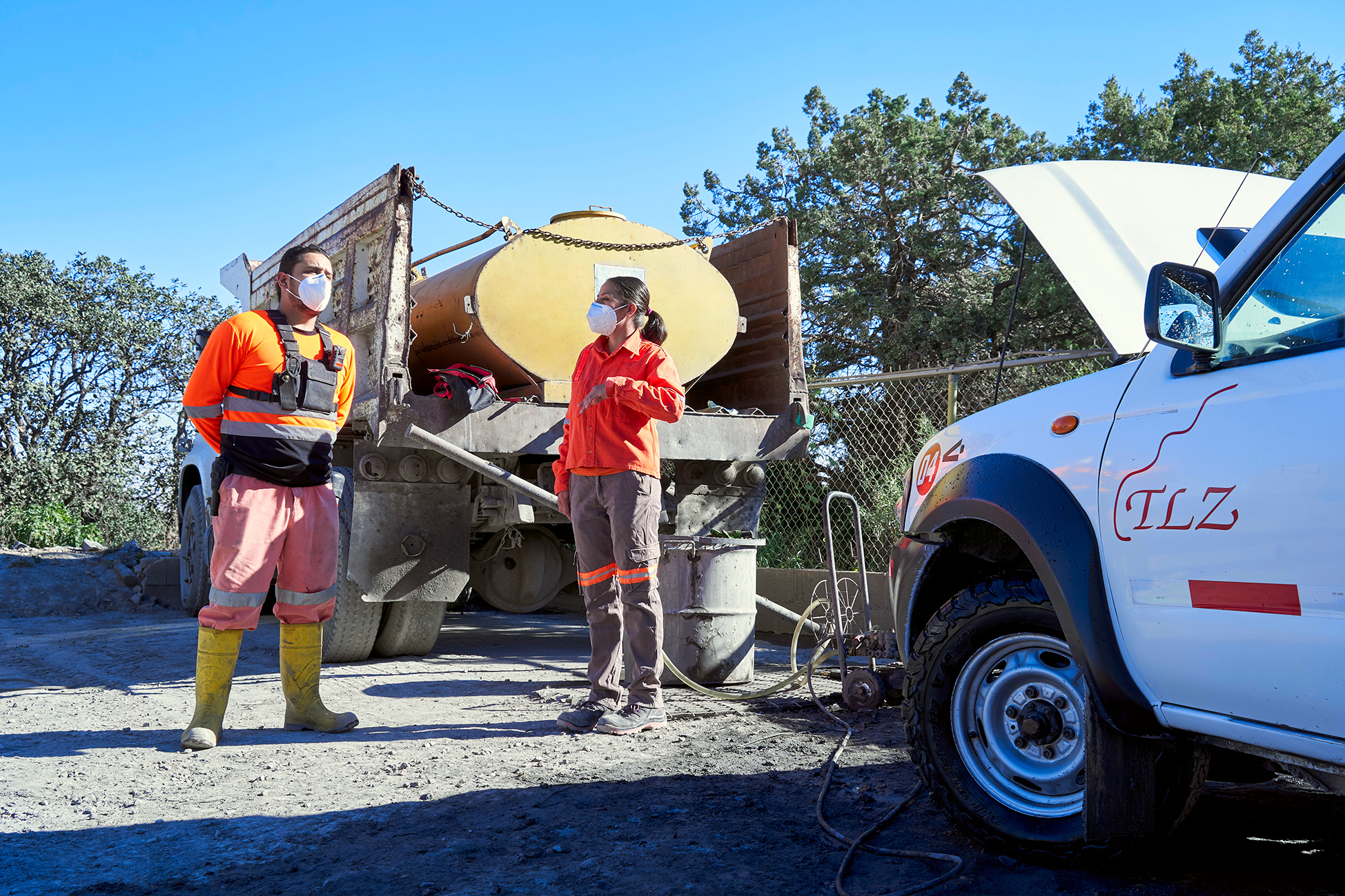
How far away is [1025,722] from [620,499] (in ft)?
6.86

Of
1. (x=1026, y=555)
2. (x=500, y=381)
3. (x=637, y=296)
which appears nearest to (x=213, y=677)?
(x=637, y=296)

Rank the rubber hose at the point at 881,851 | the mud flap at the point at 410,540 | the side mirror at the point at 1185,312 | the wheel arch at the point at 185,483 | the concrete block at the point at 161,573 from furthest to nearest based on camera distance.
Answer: the concrete block at the point at 161,573
the wheel arch at the point at 185,483
the mud flap at the point at 410,540
the rubber hose at the point at 881,851
the side mirror at the point at 1185,312

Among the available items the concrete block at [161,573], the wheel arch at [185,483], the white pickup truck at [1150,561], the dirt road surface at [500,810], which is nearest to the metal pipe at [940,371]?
the dirt road surface at [500,810]

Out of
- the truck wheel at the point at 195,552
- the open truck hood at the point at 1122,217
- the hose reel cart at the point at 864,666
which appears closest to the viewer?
the open truck hood at the point at 1122,217

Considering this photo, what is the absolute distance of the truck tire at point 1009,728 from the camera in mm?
2533

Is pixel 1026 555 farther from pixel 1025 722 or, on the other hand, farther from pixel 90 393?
pixel 90 393

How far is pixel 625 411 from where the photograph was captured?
174 inches

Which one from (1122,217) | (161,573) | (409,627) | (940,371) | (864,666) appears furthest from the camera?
(161,573)

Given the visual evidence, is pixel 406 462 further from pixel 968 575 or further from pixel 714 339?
pixel 968 575

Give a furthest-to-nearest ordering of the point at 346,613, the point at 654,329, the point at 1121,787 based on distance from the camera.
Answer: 1. the point at 346,613
2. the point at 654,329
3. the point at 1121,787

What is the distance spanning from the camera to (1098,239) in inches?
129

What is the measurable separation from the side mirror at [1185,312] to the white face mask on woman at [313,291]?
121 inches

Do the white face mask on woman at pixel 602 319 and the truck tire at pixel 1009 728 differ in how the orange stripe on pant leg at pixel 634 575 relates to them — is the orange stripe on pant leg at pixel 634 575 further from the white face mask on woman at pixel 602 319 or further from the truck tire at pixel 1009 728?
the truck tire at pixel 1009 728

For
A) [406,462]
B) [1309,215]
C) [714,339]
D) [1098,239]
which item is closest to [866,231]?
[714,339]
